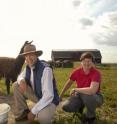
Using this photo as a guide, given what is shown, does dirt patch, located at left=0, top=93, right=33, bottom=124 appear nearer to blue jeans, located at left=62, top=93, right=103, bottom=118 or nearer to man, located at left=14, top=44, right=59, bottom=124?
man, located at left=14, top=44, right=59, bottom=124

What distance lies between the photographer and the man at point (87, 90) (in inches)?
284

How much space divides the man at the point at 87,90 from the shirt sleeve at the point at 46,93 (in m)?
0.84

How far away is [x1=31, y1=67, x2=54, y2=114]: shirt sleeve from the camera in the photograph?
662 cm

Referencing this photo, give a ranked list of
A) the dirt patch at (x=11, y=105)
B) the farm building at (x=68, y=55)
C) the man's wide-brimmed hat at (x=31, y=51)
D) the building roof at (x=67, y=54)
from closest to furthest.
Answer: the man's wide-brimmed hat at (x=31, y=51), the dirt patch at (x=11, y=105), the farm building at (x=68, y=55), the building roof at (x=67, y=54)

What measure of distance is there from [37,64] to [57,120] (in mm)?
1546

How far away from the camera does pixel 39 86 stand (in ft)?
23.0

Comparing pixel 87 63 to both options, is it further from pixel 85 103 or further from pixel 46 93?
pixel 46 93

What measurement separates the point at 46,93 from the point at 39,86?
43 cm

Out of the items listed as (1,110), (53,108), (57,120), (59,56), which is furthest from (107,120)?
(59,56)

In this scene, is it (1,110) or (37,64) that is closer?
(1,110)

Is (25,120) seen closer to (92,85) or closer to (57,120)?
(57,120)

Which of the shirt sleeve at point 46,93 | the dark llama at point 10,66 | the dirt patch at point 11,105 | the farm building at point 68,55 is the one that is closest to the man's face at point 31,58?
the shirt sleeve at point 46,93

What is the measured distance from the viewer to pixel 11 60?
13055 millimetres

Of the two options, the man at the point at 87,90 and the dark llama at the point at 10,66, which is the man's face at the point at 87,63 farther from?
the dark llama at the point at 10,66
